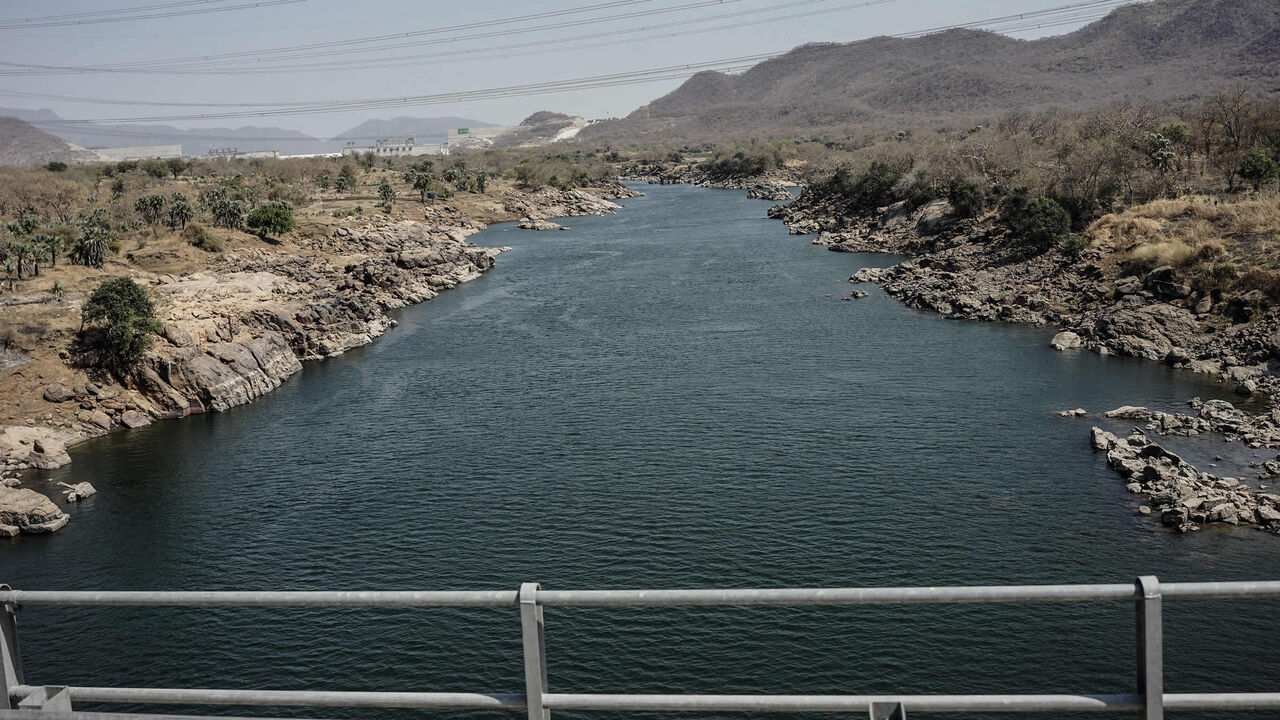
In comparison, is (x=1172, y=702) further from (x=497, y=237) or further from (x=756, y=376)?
(x=497, y=237)

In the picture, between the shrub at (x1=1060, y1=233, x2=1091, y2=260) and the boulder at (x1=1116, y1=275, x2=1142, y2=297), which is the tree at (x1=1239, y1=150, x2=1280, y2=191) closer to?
the shrub at (x1=1060, y1=233, x2=1091, y2=260)

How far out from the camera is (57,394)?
1898 inches

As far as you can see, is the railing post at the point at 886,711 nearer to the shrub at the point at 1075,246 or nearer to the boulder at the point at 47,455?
the boulder at the point at 47,455

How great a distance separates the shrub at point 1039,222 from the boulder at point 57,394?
2636 inches

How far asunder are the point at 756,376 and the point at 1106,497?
20606 mm

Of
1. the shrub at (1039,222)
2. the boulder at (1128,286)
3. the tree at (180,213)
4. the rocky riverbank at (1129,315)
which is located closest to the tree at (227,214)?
the tree at (180,213)

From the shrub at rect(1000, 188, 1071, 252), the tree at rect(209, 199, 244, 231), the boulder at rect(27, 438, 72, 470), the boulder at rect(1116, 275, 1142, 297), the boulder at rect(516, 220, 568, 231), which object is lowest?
the boulder at rect(27, 438, 72, 470)

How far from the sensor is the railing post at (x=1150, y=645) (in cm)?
529

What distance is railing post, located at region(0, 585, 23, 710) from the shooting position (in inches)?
233

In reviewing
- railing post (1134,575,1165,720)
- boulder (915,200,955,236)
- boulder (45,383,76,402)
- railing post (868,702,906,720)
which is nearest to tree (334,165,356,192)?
boulder (915,200,955,236)

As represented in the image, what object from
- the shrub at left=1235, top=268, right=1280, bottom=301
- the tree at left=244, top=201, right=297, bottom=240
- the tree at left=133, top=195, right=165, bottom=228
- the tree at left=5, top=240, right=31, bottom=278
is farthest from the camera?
the tree at left=244, top=201, right=297, bottom=240

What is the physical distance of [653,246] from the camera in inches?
4112

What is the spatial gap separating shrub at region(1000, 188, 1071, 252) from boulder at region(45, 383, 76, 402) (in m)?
66.9

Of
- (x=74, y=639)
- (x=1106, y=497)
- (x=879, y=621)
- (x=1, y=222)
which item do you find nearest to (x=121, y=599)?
(x=879, y=621)
